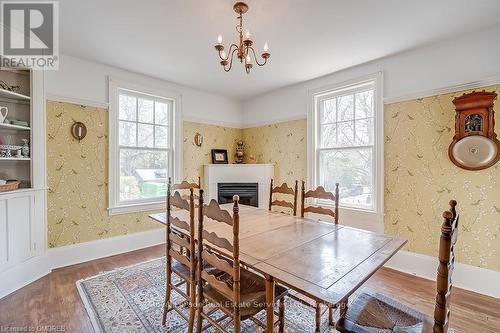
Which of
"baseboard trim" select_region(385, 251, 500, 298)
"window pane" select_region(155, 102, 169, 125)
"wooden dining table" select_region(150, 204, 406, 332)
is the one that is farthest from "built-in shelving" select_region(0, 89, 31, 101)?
"baseboard trim" select_region(385, 251, 500, 298)

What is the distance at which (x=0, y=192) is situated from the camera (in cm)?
228

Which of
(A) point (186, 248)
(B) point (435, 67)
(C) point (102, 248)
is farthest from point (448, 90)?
(C) point (102, 248)

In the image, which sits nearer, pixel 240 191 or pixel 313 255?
pixel 313 255

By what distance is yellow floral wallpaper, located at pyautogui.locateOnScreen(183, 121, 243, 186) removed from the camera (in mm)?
4102

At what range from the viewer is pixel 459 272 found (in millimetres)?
2479

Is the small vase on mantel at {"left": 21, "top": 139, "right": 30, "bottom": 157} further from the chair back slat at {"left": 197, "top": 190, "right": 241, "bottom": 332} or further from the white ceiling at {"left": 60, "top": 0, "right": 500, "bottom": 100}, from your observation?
the chair back slat at {"left": 197, "top": 190, "right": 241, "bottom": 332}

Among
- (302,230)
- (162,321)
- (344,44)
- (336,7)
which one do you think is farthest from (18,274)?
(344,44)

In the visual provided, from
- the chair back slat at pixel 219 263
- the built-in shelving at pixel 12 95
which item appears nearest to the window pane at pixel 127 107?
the built-in shelving at pixel 12 95

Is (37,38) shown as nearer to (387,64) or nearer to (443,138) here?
(387,64)

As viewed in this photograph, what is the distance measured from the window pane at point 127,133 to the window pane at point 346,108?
3.07 metres

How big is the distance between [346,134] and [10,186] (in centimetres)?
398

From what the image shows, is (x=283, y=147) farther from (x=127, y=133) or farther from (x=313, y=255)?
(x=313, y=255)

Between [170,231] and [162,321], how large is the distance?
2.40 ft

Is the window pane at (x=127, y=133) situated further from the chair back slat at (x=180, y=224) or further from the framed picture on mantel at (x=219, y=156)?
the chair back slat at (x=180, y=224)
